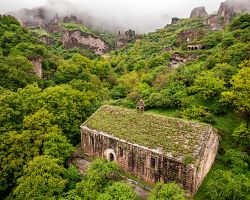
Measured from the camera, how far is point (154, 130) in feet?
69.2

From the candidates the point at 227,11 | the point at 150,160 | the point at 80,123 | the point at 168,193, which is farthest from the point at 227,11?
the point at 168,193

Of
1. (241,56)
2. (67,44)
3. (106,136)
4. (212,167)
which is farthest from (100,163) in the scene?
(67,44)

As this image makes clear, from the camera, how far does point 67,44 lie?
4855 inches

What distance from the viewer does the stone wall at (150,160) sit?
18219 millimetres

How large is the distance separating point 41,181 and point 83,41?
11816cm

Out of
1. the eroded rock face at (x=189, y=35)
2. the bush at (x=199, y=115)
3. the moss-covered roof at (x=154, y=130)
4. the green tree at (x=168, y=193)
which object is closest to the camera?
the green tree at (x=168, y=193)

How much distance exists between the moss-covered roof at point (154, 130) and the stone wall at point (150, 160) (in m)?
0.50

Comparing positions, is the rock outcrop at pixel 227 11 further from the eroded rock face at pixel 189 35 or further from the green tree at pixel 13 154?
the green tree at pixel 13 154

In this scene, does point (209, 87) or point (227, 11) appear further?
point (227, 11)

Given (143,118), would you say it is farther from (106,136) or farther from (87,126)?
(87,126)

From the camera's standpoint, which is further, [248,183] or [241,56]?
[241,56]

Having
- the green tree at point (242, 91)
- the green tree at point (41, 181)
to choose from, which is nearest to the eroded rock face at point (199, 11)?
the green tree at point (242, 91)

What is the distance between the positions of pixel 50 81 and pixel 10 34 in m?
14.2

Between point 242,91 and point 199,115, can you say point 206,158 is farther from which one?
point 199,115
